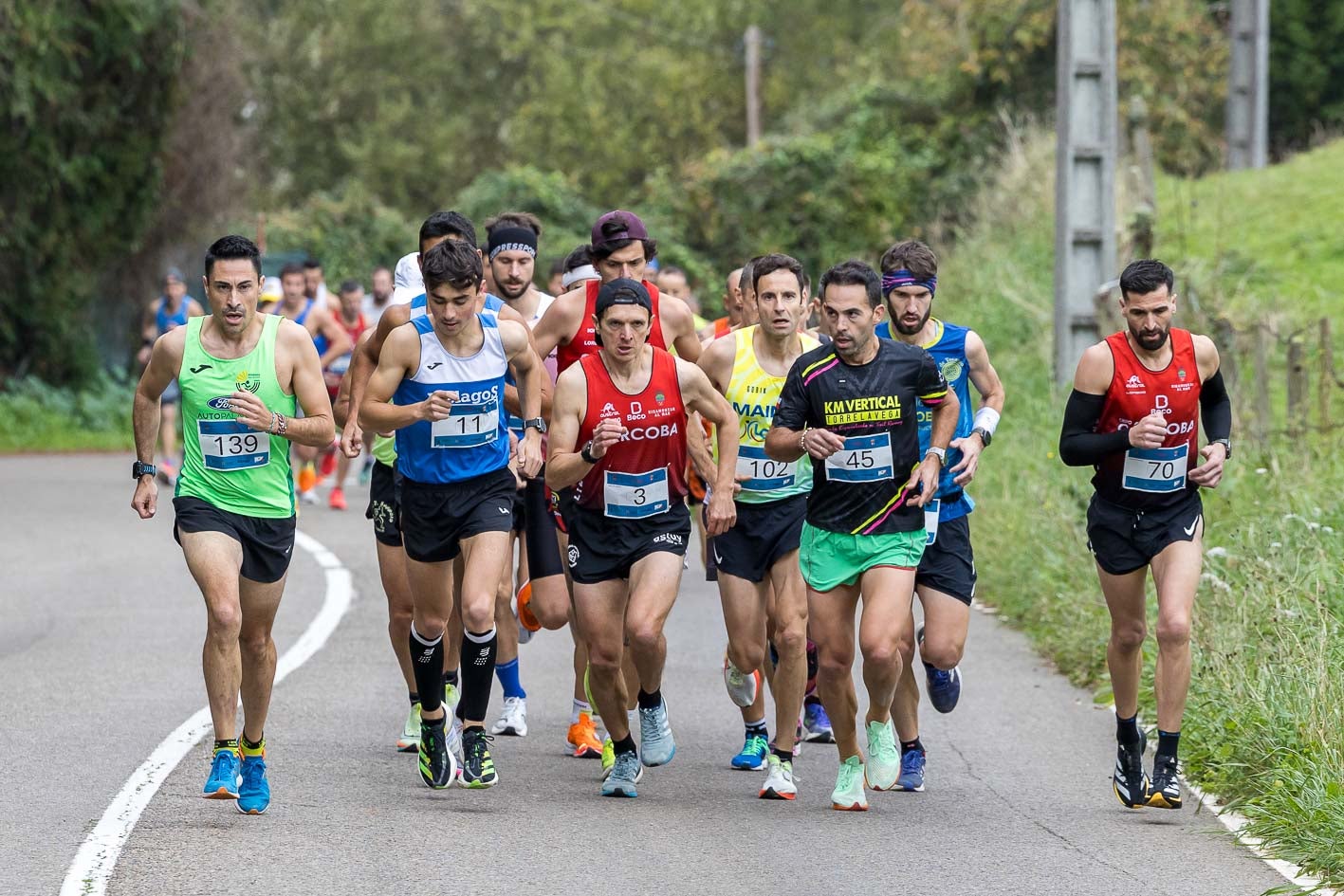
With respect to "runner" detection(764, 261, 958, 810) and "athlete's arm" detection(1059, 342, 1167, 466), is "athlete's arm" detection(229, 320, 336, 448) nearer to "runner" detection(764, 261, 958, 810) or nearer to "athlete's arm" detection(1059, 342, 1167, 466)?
"runner" detection(764, 261, 958, 810)

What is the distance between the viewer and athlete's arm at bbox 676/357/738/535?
7945 mm

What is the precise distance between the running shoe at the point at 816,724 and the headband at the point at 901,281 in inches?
83.9

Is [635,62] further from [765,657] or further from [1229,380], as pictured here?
[765,657]

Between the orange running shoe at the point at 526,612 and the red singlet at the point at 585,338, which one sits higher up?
the red singlet at the point at 585,338

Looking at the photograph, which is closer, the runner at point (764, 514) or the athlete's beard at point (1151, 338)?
the athlete's beard at point (1151, 338)

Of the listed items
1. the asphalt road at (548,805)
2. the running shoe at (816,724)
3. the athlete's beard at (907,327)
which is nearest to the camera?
the asphalt road at (548,805)

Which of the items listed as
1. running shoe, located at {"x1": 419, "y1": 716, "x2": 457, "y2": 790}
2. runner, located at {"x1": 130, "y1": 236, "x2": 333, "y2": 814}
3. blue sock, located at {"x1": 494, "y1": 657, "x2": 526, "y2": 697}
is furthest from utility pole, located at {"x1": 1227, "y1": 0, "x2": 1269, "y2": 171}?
runner, located at {"x1": 130, "y1": 236, "x2": 333, "y2": 814}

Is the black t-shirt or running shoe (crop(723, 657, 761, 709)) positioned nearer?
the black t-shirt

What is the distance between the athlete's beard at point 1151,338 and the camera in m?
7.71

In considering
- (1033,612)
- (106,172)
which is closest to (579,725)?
(1033,612)

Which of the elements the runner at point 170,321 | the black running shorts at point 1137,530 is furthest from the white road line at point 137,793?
the runner at point 170,321

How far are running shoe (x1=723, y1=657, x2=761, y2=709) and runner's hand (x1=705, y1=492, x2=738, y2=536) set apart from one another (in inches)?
27.7

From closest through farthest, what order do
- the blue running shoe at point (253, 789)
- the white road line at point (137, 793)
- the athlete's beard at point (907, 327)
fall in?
the white road line at point (137, 793), the blue running shoe at point (253, 789), the athlete's beard at point (907, 327)

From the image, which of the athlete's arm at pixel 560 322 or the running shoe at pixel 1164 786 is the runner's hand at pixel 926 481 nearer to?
the running shoe at pixel 1164 786
